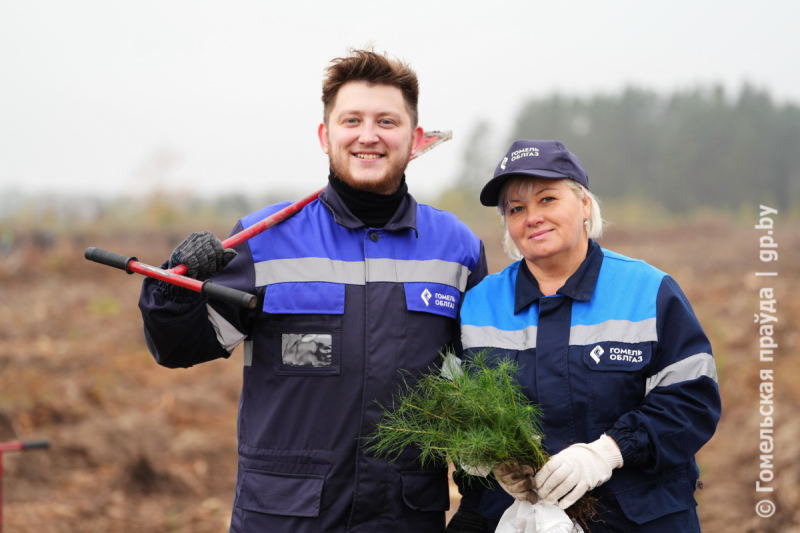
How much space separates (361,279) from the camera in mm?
2764

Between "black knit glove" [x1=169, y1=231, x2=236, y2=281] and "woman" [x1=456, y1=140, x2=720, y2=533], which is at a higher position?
"black knit glove" [x1=169, y1=231, x2=236, y2=281]

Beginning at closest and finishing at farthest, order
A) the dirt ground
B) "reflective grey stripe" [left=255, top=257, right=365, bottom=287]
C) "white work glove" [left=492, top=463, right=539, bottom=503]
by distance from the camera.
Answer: "white work glove" [left=492, top=463, right=539, bottom=503]
"reflective grey stripe" [left=255, top=257, right=365, bottom=287]
the dirt ground

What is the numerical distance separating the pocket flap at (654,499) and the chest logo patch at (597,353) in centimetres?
46

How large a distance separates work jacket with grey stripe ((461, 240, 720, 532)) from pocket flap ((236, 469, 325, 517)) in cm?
66

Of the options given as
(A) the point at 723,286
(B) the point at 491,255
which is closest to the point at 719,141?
(B) the point at 491,255

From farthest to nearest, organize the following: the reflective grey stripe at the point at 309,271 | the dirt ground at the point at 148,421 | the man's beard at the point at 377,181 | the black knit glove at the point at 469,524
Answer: the dirt ground at the point at 148,421 → the man's beard at the point at 377,181 → the reflective grey stripe at the point at 309,271 → the black knit glove at the point at 469,524

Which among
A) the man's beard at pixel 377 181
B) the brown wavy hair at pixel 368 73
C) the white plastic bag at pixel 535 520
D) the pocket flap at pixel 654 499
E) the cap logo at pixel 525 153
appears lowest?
the white plastic bag at pixel 535 520

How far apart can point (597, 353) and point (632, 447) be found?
1.11 ft

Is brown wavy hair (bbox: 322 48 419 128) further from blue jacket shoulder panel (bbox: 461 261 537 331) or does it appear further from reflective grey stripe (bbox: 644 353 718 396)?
reflective grey stripe (bbox: 644 353 718 396)

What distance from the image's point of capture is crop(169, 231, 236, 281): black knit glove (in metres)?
2.54

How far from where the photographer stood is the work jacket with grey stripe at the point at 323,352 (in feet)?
8.55

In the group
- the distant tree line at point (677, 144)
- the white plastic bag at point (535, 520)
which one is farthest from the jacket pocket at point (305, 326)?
the distant tree line at point (677, 144)

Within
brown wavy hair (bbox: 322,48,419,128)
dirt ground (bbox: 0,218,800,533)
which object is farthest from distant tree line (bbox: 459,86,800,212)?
brown wavy hair (bbox: 322,48,419,128)

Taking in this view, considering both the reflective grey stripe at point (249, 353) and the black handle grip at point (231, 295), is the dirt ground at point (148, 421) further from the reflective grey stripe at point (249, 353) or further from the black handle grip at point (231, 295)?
the black handle grip at point (231, 295)
